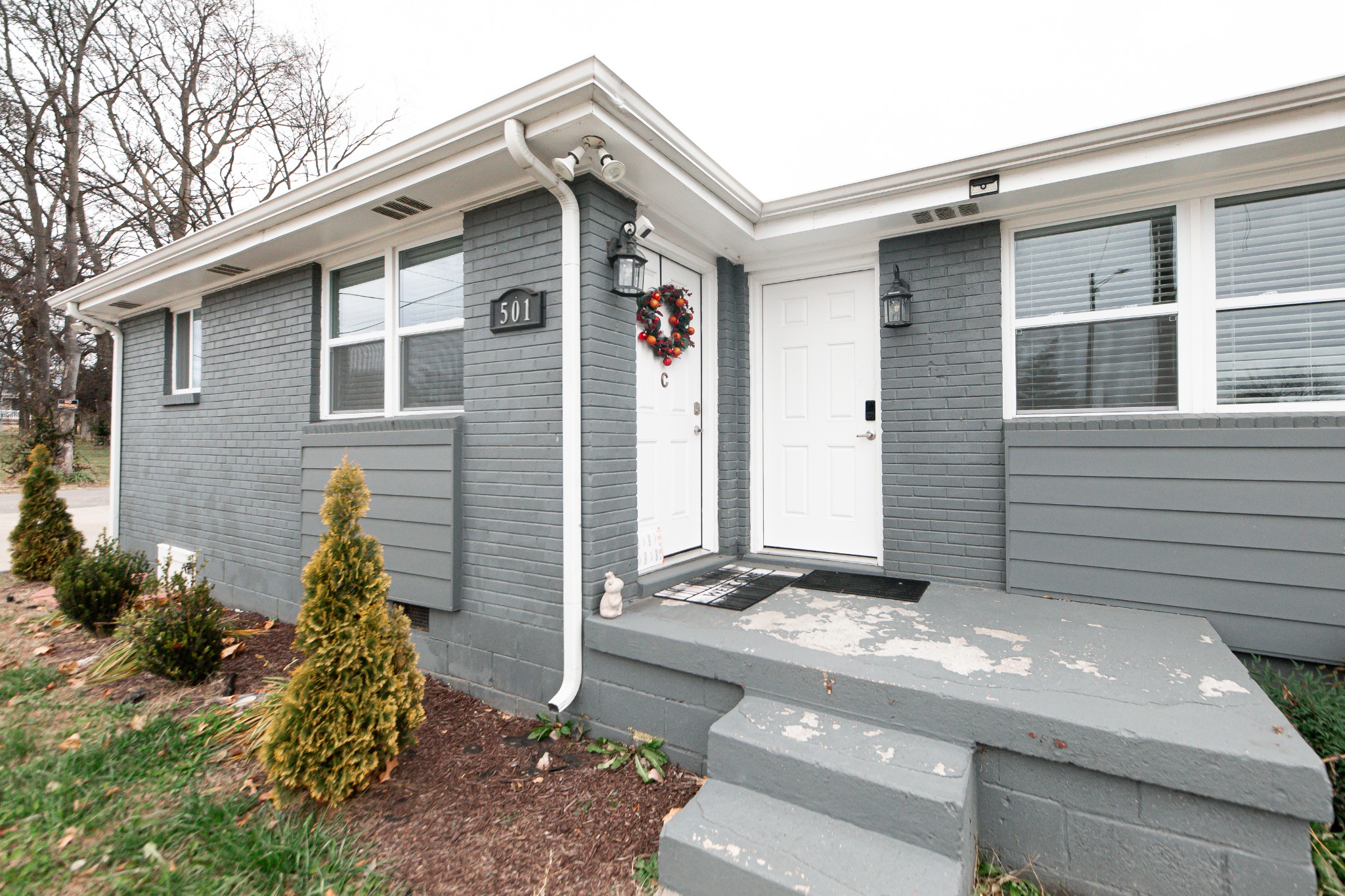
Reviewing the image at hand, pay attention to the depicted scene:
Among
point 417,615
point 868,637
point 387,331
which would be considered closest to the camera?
point 868,637

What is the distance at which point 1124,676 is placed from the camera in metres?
2.21

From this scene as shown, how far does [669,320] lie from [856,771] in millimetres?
2683

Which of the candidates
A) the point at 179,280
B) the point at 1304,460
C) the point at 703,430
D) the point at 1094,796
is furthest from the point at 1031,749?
the point at 179,280

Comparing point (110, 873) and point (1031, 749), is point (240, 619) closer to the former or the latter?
point (110, 873)

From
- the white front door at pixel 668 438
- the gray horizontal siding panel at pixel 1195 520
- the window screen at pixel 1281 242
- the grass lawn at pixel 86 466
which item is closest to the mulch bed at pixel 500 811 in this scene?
the white front door at pixel 668 438

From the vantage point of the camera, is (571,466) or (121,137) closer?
(571,466)

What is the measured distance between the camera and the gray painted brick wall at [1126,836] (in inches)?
66.9

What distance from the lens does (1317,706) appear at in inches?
87.9

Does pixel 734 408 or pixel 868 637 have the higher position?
pixel 734 408

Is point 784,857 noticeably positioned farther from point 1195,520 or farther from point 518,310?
point 518,310

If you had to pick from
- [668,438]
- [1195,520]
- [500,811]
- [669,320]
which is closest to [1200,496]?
[1195,520]

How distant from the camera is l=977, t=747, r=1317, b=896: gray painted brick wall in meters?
1.70

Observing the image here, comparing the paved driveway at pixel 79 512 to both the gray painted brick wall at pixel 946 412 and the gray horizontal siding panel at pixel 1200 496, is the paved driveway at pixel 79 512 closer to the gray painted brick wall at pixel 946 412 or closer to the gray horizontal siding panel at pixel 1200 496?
the gray painted brick wall at pixel 946 412

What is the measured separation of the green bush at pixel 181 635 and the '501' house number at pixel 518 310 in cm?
238
